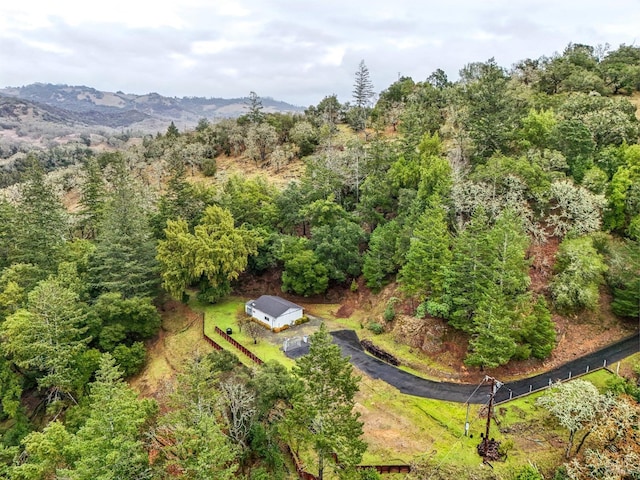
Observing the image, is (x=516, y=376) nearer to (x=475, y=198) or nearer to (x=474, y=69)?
(x=475, y=198)

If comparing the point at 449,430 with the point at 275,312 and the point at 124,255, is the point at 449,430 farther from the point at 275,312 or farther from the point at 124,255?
the point at 124,255

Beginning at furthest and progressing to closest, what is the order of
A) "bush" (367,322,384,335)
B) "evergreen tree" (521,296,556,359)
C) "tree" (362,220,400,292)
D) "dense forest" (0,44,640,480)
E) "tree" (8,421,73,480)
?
"tree" (362,220,400,292) → "bush" (367,322,384,335) → "evergreen tree" (521,296,556,359) → "tree" (8,421,73,480) → "dense forest" (0,44,640,480)

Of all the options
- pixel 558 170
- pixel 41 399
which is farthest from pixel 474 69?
pixel 41 399

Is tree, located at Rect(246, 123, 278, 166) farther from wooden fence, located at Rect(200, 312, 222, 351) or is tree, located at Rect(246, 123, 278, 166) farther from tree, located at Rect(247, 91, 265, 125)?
wooden fence, located at Rect(200, 312, 222, 351)

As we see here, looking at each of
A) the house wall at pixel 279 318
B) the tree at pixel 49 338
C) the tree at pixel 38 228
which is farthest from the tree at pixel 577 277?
the tree at pixel 38 228

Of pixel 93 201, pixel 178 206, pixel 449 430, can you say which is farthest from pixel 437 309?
pixel 93 201

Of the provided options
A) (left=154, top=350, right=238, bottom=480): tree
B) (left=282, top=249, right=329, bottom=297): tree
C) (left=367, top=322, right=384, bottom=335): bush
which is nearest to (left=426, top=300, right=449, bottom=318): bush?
(left=367, top=322, right=384, bottom=335): bush
